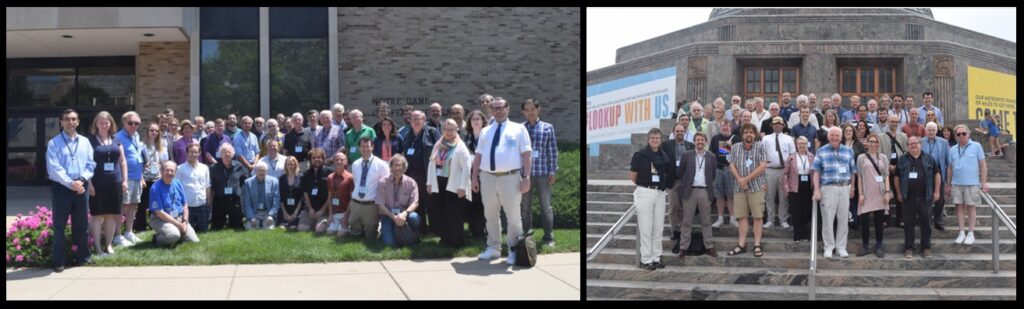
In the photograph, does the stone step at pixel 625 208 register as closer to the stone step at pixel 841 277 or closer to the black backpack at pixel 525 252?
the stone step at pixel 841 277

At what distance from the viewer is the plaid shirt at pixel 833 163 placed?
10227mm

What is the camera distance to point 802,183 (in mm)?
10570

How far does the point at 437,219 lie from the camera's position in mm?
9883

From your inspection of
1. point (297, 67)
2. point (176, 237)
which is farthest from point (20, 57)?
point (176, 237)

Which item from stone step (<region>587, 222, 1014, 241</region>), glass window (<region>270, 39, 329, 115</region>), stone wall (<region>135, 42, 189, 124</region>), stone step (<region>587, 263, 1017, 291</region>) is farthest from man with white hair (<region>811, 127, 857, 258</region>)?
stone wall (<region>135, 42, 189, 124</region>)

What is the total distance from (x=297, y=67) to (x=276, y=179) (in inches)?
374

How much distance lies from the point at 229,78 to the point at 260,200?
32.4 ft

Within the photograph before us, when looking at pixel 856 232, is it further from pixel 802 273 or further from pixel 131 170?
pixel 131 170

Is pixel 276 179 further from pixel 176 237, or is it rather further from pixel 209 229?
pixel 176 237

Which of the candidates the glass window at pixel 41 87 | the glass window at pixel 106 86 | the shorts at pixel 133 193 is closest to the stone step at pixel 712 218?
the shorts at pixel 133 193

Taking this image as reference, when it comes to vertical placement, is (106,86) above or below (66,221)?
above

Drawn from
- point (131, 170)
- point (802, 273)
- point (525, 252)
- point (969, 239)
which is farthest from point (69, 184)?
point (969, 239)

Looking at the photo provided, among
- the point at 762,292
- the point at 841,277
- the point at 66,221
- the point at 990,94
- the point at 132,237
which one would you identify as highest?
the point at 990,94

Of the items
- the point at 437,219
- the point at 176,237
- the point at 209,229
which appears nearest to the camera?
the point at 176,237
